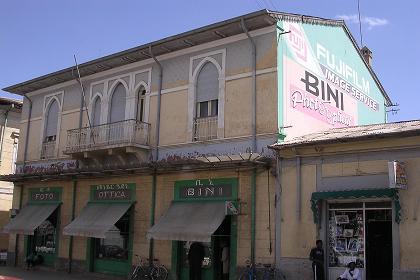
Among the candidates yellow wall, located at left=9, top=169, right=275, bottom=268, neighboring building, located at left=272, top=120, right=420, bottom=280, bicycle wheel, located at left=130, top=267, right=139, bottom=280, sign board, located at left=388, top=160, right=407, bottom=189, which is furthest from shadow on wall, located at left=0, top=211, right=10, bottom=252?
sign board, located at left=388, top=160, right=407, bottom=189

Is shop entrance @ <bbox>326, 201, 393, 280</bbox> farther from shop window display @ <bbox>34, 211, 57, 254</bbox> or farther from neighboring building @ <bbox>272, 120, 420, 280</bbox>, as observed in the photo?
shop window display @ <bbox>34, 211, 57, 254</bbox>

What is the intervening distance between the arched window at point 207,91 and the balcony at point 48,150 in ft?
26.2

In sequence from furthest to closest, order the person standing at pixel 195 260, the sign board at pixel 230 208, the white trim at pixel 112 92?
the white trim at pixel 112 92 < the person standing at pixel 195 260 < the sign board at pixel 230 208

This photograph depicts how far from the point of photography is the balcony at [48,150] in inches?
887

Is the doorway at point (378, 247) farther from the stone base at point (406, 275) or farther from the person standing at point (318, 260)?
the person standing at point (318, 260)

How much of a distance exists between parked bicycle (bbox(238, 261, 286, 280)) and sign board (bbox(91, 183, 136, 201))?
554cm

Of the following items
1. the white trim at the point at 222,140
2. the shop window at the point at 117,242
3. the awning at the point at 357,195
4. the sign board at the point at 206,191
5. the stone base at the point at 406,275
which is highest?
the white trim at the point at 222,140

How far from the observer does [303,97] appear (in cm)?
1670

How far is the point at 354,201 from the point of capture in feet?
45.5

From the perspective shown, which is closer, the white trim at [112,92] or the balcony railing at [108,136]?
the balcony railing at [108,136]

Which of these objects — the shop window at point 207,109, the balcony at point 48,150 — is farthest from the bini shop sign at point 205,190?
the balcony at point 48,150

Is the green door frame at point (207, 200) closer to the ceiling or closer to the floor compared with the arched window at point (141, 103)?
closer to the floor

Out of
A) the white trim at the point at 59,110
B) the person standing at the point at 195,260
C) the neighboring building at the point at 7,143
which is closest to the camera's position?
the person standing at the point at 195,260

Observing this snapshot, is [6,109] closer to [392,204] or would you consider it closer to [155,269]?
[155,269]
